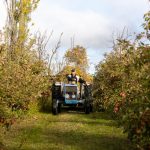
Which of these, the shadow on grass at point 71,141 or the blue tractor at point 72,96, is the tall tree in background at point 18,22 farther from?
the shadow on grass at point 71,141

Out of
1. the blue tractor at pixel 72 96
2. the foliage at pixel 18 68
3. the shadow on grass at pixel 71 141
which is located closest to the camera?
the shadow on grass at pixel 71 141

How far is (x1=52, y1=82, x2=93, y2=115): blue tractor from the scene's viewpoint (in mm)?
25281

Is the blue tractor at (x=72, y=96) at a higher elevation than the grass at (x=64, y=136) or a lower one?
higher

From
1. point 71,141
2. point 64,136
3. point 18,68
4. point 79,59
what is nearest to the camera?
point 71,141

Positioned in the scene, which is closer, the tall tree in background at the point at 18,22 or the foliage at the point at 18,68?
the foliage at the point at 18,68

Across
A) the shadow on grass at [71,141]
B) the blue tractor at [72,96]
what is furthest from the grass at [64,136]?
the blue tractor at [72,96]

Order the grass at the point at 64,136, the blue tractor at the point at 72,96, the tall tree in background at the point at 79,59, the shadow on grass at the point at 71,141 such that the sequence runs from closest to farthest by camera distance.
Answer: the shadow on grass at the point at 71,141, the grass at the point at 64,136, the blue tractor at the point at 72,96, the tall tree in background at the point at 79,59

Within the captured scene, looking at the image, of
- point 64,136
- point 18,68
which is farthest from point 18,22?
point 64,136

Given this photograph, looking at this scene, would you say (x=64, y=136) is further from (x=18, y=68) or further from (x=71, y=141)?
(x=18, y=68)

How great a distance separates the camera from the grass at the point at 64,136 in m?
13.8

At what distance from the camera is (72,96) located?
25359 millimetres

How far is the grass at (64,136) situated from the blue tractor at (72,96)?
4590 mm

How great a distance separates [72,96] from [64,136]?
31.5 ft

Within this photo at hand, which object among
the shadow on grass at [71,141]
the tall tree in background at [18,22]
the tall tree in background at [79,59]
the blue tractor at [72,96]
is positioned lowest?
the shadow on grass at [71,141]
